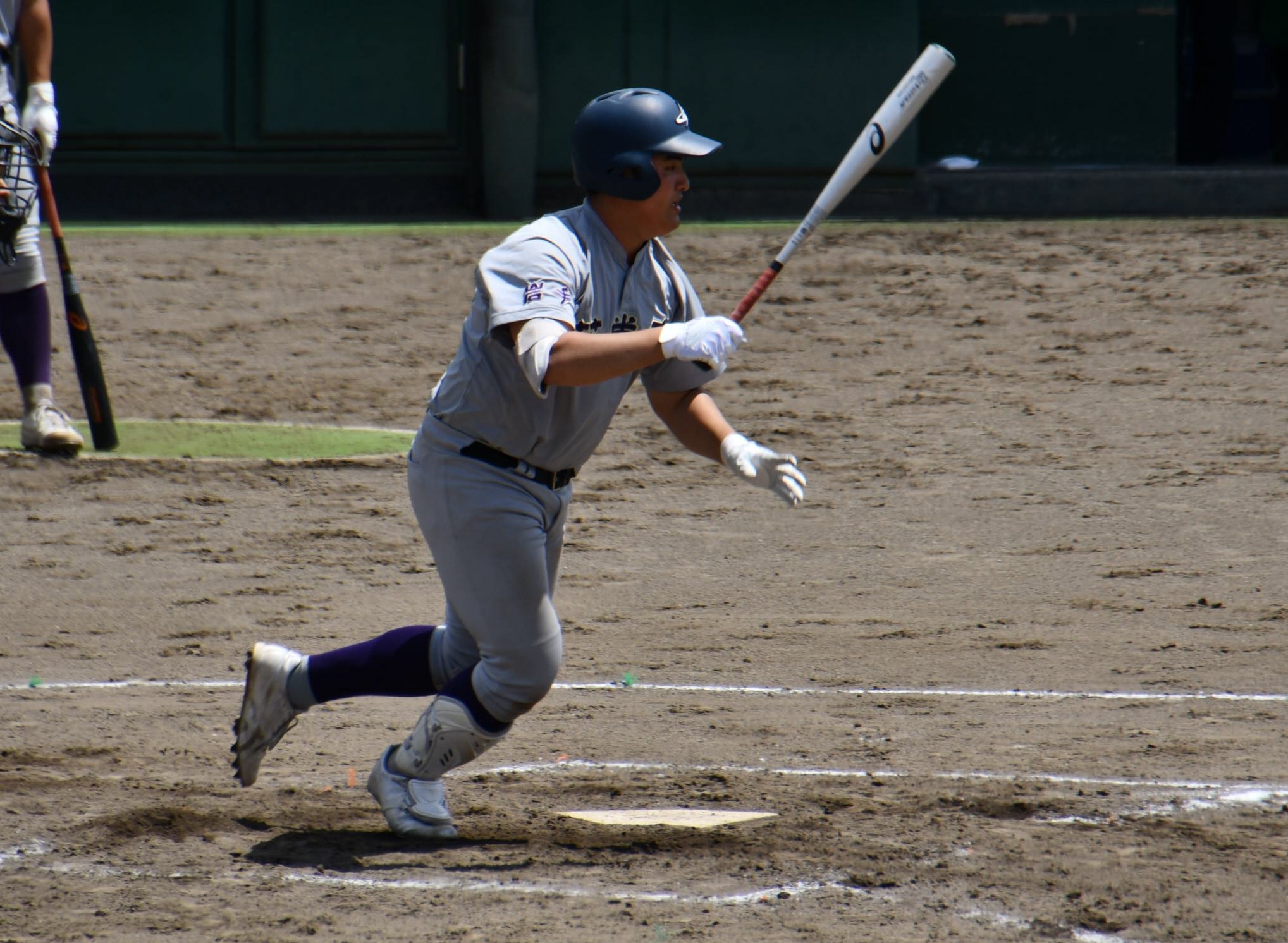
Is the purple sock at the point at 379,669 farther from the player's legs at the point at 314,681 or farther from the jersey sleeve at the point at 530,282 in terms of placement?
the jersey sleeve at the point at 530,282

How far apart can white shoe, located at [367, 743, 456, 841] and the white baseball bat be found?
1.42 meters

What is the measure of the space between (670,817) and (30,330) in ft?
16.6

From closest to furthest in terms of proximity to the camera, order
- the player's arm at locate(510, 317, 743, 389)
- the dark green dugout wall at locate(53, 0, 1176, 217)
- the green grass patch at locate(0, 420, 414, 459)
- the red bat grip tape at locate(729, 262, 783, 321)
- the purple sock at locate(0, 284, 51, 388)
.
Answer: the player's arm at locate(510, 317, 743, 389) < the red bat grip tape at locate(729, 262, 783, 321) < the purple sock at locate(0, 284, 51, 388) < the green grass patch at locate(0, 420, 414, 459) < the dark green dugout wall at locate(53, 0, 1176, 217)

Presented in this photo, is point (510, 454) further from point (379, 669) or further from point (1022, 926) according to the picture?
point (1022, 926)

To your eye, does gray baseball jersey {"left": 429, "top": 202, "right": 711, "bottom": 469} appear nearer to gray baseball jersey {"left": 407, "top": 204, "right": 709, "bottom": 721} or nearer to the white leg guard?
gray baseball jersey {"left": 407, "top": 204, "right": 709, "bottom": 721}

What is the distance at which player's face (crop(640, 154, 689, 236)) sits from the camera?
391 centimetres

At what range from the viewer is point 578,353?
11.7 feet

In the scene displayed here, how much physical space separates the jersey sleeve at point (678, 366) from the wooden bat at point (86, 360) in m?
4.75

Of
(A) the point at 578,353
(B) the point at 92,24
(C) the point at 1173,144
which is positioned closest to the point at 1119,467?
(A) the point at 578,353

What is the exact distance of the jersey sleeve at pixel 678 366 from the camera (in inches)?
163

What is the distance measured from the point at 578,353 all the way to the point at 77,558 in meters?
3.98

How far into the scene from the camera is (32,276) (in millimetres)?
8023

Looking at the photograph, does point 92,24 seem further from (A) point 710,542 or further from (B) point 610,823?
(B) point 610,823

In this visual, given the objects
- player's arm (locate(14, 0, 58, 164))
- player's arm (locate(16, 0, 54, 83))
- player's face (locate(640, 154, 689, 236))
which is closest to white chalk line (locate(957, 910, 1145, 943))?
player's face (locate(640, 154, 689, 236))
